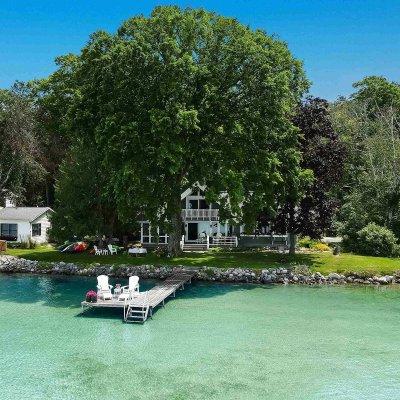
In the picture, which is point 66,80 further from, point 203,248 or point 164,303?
point 164,303

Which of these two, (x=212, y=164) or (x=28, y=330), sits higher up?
(x=212, y=164)

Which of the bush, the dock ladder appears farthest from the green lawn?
the dock ladder

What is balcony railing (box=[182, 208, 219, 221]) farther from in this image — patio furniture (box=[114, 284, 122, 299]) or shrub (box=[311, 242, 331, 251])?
patio furniture (box=[114, 284, 122, 299])

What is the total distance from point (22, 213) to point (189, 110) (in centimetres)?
2653

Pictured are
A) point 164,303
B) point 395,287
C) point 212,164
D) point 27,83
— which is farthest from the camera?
point 27,83

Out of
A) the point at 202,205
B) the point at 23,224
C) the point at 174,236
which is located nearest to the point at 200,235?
the point at 202,205

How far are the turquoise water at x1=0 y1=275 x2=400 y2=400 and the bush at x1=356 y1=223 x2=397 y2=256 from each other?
435 inches

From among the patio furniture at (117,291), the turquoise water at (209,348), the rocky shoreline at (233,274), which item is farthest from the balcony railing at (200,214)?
the patio furniture at (117,291)

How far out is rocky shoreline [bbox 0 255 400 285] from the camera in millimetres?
35000

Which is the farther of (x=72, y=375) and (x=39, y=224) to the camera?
(x=39, y=224)

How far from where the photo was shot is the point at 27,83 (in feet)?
192

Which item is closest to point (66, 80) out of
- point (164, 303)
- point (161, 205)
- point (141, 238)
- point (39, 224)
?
point (39, 224)

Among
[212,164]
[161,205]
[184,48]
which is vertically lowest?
[161,205]

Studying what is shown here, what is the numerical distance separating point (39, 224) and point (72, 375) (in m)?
37.7
